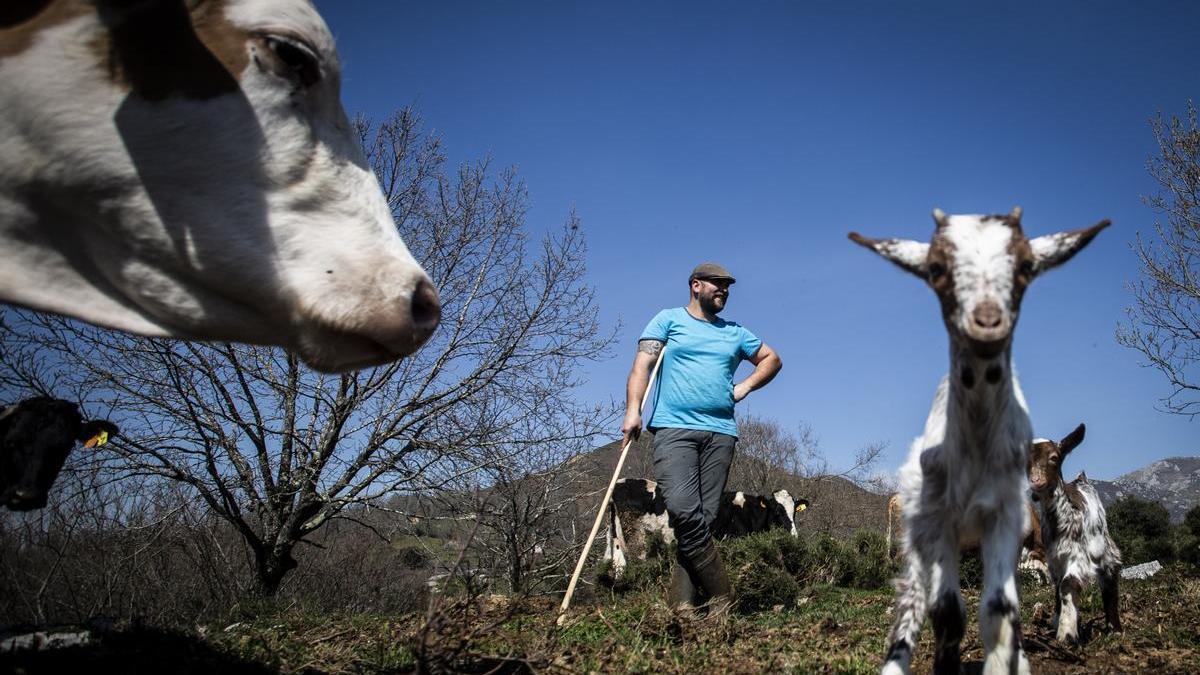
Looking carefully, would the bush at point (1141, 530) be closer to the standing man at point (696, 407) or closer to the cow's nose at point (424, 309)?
the standing man at point (696, 407)

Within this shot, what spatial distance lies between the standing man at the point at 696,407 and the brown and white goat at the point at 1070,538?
2.30 metres

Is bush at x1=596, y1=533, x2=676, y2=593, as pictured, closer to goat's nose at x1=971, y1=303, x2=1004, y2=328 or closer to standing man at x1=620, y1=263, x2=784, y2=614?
standing man at x1=620, y1=263, x2=784, y2=614

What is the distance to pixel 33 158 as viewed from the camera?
2.17 m

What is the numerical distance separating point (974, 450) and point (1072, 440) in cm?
302

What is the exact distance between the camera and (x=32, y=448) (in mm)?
2477

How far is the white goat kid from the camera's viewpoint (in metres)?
3.07

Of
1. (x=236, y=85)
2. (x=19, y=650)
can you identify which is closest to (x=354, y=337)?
(x=236, y=85)

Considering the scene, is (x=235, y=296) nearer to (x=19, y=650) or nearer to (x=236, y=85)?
(x=236, y=85)

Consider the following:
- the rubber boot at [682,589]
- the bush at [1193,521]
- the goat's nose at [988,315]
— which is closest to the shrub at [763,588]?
the rubber boot at [682,589]

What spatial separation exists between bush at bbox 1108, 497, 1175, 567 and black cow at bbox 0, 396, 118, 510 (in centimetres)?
1815

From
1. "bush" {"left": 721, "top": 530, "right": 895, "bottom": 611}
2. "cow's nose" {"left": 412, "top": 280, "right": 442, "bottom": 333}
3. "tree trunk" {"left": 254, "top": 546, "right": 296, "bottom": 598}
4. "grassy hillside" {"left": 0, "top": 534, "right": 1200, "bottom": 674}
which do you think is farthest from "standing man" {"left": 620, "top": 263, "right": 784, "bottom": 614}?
"tree trunk" {"left": 254, "top": 546, "right": 296, "bottom": 598}

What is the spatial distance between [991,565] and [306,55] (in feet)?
10.6

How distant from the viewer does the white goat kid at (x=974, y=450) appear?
3072 millimetres

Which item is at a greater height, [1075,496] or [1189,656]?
[1075,496]
